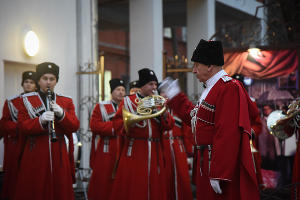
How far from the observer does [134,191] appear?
5832 millimetres

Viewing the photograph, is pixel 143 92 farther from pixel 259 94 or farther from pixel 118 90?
pixel 259 94

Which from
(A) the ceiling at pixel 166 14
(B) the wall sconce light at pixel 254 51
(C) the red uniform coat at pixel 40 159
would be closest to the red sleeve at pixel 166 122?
(C) the red uniform coat at pixel 40 159

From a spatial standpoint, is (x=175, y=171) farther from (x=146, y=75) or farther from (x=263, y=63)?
(x=263, y=63)

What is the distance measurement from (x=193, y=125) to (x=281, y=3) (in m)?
6.93

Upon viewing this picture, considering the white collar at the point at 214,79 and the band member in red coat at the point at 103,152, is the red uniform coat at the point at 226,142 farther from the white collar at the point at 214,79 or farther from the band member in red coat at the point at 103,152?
the band member in red coat at the point at 103,152

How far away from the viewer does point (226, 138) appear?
379 cm

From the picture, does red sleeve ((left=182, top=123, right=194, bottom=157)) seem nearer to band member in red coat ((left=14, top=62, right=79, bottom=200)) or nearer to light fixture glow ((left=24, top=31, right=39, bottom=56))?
band member in red coat ((left=14, top=62, right=79, bottom=200))

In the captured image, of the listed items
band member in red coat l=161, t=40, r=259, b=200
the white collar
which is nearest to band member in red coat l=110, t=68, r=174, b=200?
band member in red coat l=161, t=40, r=259, b=200

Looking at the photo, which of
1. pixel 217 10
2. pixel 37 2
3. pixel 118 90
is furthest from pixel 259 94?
pixel 217 10

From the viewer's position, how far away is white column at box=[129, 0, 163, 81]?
1047 cm

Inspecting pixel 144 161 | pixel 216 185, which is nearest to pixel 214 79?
pixel 216 185

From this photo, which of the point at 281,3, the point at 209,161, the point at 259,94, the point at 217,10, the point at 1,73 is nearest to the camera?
the point at 209,161

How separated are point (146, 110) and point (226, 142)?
6.92 feet

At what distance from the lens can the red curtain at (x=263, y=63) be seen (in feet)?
29.4
